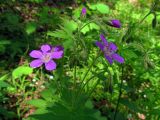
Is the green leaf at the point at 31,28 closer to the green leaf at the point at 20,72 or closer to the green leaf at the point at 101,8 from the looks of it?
the green leaf at the point at 20,72

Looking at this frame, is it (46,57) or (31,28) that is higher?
(31,28)

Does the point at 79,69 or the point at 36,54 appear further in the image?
the point at 79,69

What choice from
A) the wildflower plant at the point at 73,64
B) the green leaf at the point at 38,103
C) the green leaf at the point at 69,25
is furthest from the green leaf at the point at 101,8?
the green leaf at the point at 38,103

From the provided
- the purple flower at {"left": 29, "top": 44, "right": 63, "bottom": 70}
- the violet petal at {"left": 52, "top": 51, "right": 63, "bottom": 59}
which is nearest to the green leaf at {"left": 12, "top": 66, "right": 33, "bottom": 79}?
the purple flower at {"left": 29, "top": 44, "right": 63, "bottom": 70}

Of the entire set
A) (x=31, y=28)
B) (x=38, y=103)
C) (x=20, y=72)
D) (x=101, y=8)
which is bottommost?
→ (x=38, y=103)

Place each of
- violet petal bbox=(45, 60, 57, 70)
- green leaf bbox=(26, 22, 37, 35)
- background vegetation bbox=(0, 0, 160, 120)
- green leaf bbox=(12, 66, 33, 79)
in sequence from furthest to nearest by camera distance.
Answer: green leaf bbox=(26, 22, 37, 35)
green leaf bbox=(12, 66, 33, 79)
background vegetation bbox=(0, 0, 160, 120)
violet petal bbox=(45, 60, 57, 70)

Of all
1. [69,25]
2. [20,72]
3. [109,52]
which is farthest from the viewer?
[20,72]

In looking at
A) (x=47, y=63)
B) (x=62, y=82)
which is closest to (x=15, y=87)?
(x=62, y=82)

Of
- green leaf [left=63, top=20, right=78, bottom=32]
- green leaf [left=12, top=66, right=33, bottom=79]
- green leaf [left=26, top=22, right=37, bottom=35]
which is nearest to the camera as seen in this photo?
green leaf [left=63, top=20, right=78, bottom=32]

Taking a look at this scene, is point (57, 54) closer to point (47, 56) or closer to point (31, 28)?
point (47, 56)

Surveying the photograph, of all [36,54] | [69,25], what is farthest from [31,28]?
[36,54]

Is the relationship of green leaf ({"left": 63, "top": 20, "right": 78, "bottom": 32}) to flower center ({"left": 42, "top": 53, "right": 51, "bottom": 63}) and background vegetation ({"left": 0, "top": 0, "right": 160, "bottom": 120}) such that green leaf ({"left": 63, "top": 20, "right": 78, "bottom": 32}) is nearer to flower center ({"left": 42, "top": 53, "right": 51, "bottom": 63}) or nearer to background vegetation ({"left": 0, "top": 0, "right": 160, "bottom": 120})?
background vegetation ({"left": 0, "top": 0, "right": 160, "bottom": 120})

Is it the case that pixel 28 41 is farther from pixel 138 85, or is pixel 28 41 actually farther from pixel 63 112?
pixel 63 112
